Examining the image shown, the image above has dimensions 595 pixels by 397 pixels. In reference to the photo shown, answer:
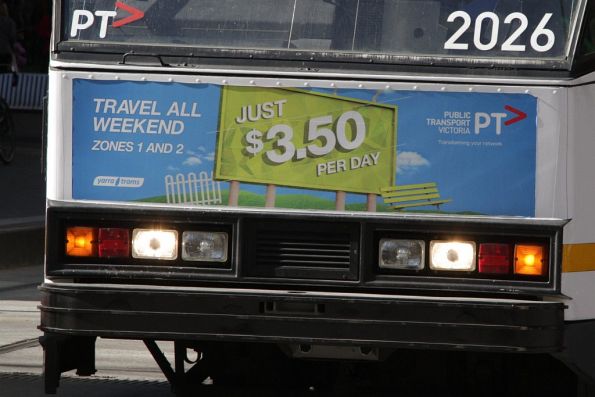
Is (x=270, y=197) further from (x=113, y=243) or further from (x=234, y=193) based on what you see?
(x=113, y=243)

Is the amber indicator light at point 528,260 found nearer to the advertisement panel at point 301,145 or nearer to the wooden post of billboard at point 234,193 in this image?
the advertisement panel at point 301,145

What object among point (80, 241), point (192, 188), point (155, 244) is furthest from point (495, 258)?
point (80, 241)

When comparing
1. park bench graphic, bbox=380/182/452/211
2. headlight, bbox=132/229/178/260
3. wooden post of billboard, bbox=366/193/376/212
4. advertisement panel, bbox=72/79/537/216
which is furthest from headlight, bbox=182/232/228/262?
park bench graphic, bbox=380/182/452/211

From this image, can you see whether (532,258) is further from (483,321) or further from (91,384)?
(91,384)

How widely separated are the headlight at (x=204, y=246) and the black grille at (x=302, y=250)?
0.11 m

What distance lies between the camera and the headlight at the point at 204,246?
20.4ft

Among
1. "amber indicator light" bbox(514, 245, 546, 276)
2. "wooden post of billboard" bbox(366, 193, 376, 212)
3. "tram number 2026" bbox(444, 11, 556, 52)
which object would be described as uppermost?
"tram number 2026" bbox(444, 11, 556, 52)

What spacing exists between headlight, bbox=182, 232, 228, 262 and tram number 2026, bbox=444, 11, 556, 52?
1.22 m

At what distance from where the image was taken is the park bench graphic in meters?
6.09

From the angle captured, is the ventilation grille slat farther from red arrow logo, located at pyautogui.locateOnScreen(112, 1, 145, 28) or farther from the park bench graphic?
red arrow logo, located at pyautogui.locateOnScreen(112, 1, 145, 28)

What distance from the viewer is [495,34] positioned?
241 inches

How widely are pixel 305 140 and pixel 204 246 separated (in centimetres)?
61

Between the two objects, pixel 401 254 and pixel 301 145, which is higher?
pixel 301 145

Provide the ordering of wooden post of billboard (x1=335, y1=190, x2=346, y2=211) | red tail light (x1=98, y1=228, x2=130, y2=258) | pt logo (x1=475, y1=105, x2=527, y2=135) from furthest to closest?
red tail light (x1=98, y1=228, x2=130, y2=258) → wooden post of billboard (x1=335, y1=190, x2=346, y2=211) → pt logo (x1=475, y1=105, x2=527, y2=135)
